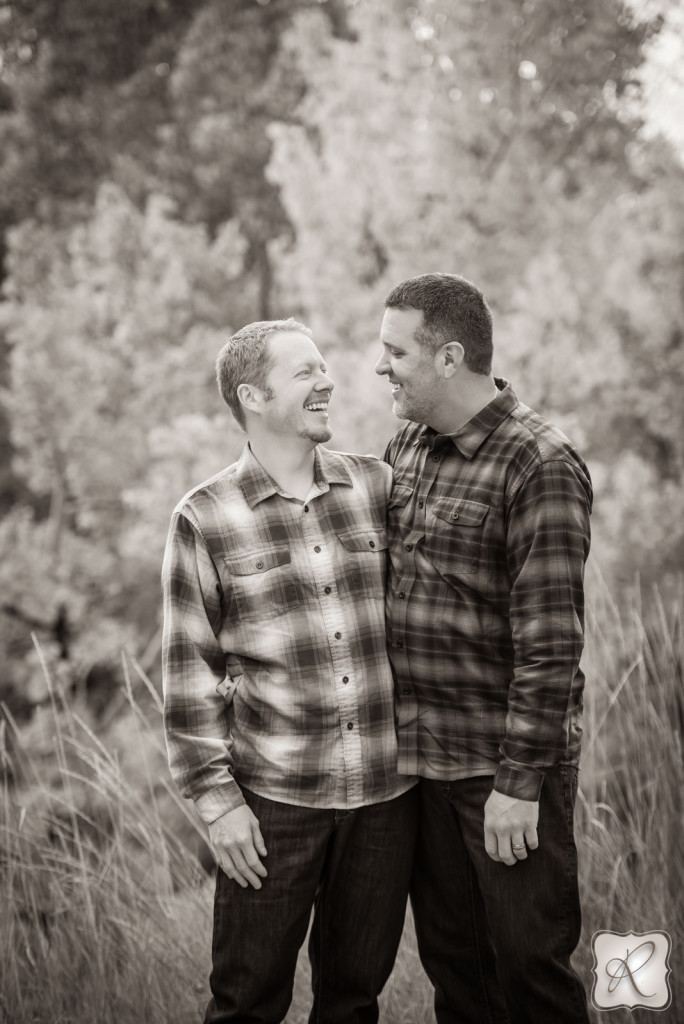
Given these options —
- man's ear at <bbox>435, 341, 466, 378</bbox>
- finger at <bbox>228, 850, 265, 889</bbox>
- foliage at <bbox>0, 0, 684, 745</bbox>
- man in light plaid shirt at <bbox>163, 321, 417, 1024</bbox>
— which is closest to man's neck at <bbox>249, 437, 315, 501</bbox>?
man in light plaid shirt at <bbox>163, 321, 417, 1024</bbox>

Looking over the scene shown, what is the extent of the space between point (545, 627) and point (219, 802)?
72cm

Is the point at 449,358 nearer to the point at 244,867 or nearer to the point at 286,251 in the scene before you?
the point at 244,867

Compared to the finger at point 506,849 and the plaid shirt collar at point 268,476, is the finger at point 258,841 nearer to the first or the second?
the finger at point 506,849

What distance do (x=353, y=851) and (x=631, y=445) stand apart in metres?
6.21

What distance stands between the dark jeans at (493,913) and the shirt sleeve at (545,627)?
113 millimetres

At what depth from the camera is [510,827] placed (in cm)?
166

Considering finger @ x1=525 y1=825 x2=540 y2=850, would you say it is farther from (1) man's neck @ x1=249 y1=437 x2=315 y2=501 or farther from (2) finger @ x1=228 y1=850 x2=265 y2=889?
(1) man's neck @ x1=249 y1=437 x2=315 y2=501

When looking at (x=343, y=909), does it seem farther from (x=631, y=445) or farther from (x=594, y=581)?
(x=631, y=445)

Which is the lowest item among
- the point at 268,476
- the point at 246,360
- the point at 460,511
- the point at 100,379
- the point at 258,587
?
the point at 258,587

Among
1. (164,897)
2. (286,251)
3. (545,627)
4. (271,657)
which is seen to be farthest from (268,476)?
(286,251)

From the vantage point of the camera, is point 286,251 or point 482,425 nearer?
point 482,425

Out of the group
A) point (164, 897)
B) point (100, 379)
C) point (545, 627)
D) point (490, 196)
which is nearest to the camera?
point (545, 627)

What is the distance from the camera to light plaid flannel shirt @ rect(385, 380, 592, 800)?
164 cm

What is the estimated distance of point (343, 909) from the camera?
5.96 feet
